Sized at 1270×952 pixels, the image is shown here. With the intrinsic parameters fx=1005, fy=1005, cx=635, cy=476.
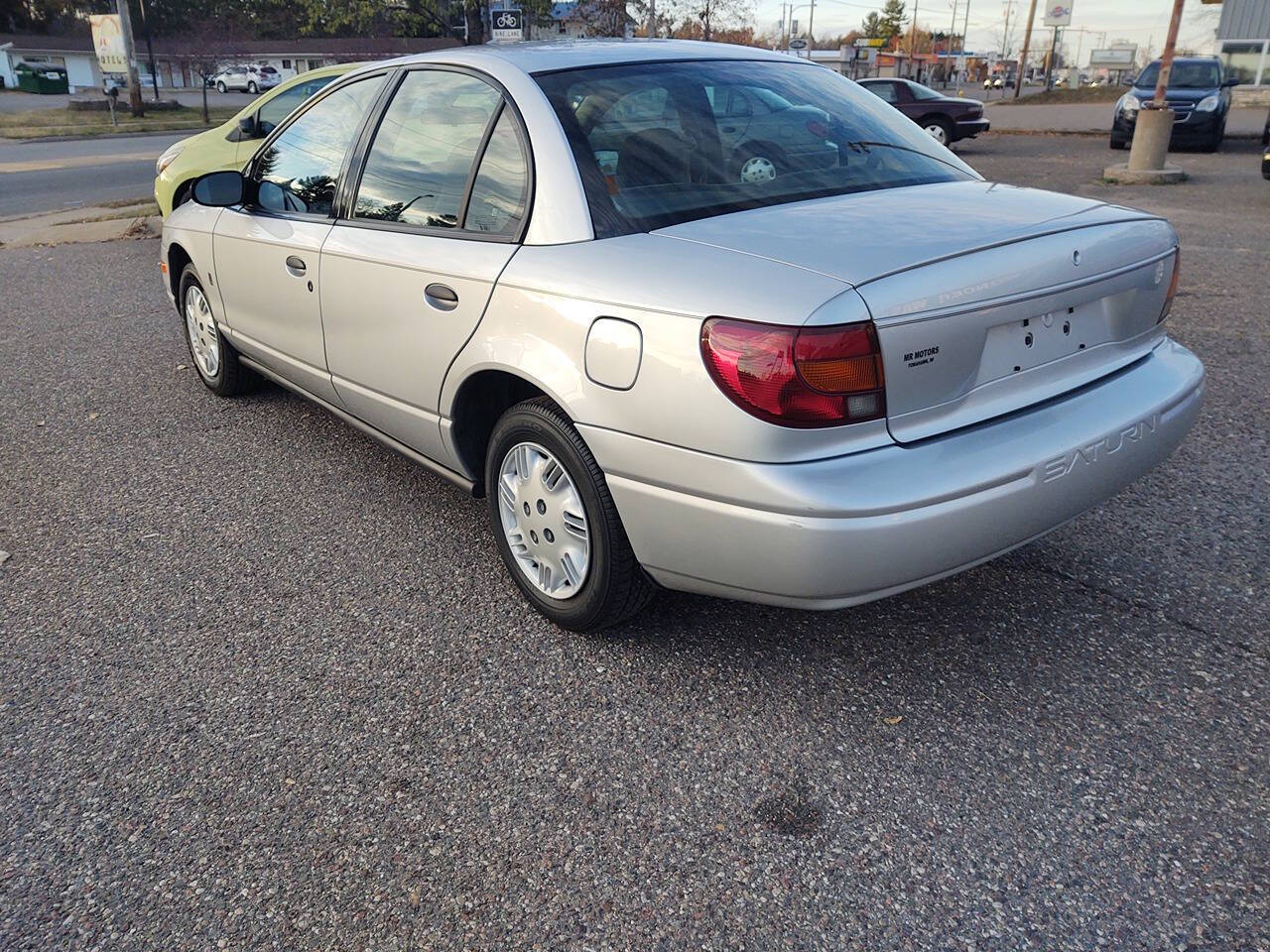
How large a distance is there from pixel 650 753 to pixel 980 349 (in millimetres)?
1298

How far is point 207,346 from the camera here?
5359 millimetres

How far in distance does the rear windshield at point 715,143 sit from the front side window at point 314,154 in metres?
1.13

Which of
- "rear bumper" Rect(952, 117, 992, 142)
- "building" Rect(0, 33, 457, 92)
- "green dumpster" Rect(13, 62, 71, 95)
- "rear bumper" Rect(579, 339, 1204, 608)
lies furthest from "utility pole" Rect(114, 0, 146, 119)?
"rear bumper" Rect(579, 339, 1204, 608)

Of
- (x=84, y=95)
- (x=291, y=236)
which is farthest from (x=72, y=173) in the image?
(x=84, y=95)

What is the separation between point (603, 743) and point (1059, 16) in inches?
1830

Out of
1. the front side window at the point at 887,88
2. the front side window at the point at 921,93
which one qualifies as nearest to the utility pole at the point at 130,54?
the front side window at the point at 887,88

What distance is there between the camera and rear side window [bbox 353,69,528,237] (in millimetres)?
3033

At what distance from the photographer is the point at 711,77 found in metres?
3.31

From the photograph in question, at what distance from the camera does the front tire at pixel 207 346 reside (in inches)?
Result: 204

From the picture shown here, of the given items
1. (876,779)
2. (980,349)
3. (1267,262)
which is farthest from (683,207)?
(1267,262)

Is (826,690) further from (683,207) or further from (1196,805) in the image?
(683,207)

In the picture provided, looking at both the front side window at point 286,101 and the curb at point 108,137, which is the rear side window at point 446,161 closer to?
the front side window at point 286,101

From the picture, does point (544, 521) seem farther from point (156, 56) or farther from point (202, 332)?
point (156, 56)

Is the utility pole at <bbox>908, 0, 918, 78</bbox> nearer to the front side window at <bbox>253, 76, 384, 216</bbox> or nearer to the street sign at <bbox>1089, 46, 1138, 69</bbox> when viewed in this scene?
the street sign at <bbox>1089, 46, 1138, 69</bbox>
